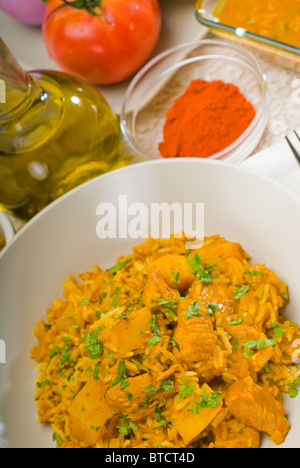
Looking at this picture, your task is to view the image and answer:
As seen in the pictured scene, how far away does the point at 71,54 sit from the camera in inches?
74.5

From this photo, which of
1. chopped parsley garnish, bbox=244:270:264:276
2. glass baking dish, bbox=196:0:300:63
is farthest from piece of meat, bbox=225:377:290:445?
glass baking dish, bbox=196:0:300:63

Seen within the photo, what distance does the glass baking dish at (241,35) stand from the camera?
65.5 inches

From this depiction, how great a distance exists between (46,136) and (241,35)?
0.76 m

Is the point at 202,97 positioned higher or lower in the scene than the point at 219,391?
higher

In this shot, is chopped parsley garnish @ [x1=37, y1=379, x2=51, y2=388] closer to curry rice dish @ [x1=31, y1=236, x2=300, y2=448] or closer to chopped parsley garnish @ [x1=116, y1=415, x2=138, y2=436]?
curry rice dish @ [x1=31, y1=236, x2=300, y2=448]

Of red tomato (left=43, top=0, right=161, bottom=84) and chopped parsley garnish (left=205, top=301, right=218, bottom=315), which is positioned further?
red tomato (left=43, top=0, right=161, bottom=84)

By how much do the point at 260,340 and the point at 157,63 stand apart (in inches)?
48.4

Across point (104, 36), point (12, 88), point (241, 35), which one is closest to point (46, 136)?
point (12, 88)

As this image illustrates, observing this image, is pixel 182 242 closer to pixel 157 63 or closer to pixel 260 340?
pixel 260 340

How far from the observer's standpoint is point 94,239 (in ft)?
4.91

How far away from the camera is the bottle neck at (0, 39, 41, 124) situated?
4.98ft

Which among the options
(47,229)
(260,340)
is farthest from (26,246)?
(260,340)

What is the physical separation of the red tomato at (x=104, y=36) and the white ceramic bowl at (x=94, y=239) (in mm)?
663

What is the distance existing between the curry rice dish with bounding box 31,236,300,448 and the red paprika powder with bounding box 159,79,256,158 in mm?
522
